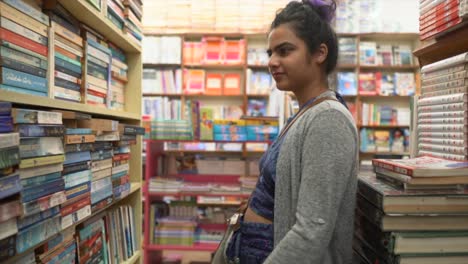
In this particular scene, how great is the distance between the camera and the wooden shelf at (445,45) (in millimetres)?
1076

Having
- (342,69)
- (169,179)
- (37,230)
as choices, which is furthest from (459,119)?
(342,69)

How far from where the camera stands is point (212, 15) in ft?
16.1

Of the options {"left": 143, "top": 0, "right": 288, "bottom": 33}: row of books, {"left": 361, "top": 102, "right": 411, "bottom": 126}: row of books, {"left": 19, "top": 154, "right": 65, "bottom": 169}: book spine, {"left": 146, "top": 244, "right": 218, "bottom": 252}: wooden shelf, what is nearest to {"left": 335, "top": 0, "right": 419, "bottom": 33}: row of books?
{"left": 143, "top": 0, "right": 288, "bottom": 33}: row of books

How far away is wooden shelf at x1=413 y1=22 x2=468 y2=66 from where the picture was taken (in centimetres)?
108

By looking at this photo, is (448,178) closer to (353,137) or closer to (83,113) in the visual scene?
(353,137)

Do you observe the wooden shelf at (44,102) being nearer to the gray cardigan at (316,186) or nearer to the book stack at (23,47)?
the book stack at (23,47)

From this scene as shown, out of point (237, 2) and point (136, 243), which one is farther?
point (237, 2)

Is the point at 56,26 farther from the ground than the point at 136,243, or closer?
farther from the ground

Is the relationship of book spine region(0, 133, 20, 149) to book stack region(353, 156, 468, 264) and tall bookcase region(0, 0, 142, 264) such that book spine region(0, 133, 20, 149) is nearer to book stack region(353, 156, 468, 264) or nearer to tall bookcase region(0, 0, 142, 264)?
tall bookcase region(0, 0, 142, 264)

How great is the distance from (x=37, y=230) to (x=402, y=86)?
16.1 ft

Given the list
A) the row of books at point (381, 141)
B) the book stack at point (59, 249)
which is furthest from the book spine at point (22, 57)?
the row of books at point (381, 141)

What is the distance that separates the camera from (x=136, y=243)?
2002mm

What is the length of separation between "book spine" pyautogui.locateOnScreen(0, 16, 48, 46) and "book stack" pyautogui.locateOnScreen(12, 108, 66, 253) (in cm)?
24

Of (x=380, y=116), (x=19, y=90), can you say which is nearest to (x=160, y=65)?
(x=380, y=116)
